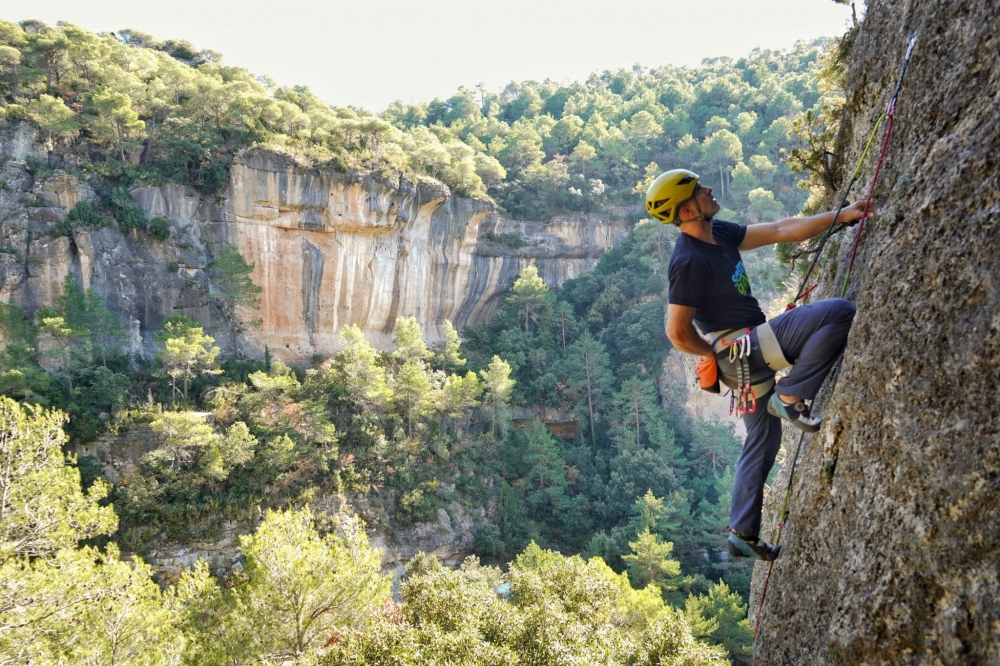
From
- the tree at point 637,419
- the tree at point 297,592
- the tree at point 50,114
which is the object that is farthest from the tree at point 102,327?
the tree at point 637,419

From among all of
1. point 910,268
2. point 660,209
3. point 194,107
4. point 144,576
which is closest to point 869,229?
point 910,268

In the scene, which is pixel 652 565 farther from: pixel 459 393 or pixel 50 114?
pixel 50 114

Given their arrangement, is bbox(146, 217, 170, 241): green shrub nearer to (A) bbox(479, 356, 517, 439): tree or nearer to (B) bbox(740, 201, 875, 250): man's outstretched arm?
(A) bbox(479, 356, 517, 439): tree

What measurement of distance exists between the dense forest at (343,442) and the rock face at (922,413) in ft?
8.11

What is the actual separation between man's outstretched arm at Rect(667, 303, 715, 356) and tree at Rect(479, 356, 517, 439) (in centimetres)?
2168

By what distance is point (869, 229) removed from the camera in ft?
8.11

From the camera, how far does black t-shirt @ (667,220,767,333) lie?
2.59 metres

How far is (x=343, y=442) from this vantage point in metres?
20.6

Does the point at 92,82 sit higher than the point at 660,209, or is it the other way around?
the point at 92,82

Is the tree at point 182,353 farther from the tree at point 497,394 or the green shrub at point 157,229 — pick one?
the tree at point 497,394

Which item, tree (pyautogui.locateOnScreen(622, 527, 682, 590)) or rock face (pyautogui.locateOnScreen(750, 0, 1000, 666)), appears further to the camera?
tree (pyautogui.locateOnScreen(622, 527, 682, 590))

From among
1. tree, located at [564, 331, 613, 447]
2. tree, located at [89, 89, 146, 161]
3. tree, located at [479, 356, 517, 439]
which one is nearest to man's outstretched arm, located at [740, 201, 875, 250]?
tree, located at [479, 356, 517, 439]

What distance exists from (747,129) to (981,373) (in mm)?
47673

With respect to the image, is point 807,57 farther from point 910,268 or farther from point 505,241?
point 910,268
